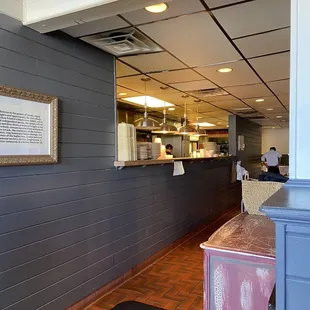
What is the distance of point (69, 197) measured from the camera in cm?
247

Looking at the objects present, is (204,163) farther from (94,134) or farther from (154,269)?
(94,134)

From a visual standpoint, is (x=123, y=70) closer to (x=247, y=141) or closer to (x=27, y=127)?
(x=27, y=127)

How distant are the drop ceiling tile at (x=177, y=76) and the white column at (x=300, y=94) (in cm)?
203

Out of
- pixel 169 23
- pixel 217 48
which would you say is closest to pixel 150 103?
pixel 217 48

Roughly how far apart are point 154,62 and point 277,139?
1101cm

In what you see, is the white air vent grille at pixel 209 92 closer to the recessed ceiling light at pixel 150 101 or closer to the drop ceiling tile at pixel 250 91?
the drop ceiling tile at pixel 250 91

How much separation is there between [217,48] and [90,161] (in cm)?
152

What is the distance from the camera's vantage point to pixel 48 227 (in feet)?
7.45

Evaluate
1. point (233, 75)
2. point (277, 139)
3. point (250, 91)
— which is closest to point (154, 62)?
point (233, 75)

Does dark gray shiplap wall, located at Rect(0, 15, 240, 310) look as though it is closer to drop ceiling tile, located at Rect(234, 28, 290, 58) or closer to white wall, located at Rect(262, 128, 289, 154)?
drop ceiling tile, located at Rect(234, 28, 290, 58)

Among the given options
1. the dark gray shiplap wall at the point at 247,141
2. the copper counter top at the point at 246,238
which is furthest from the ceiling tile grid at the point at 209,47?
the dark gray shiplap wall at the point at 247,141

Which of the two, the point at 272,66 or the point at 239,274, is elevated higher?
the point at 272,66

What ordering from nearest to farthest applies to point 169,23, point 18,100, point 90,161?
point 18,100
point 169,23
point 90,161

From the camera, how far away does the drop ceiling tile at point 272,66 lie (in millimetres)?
2988
